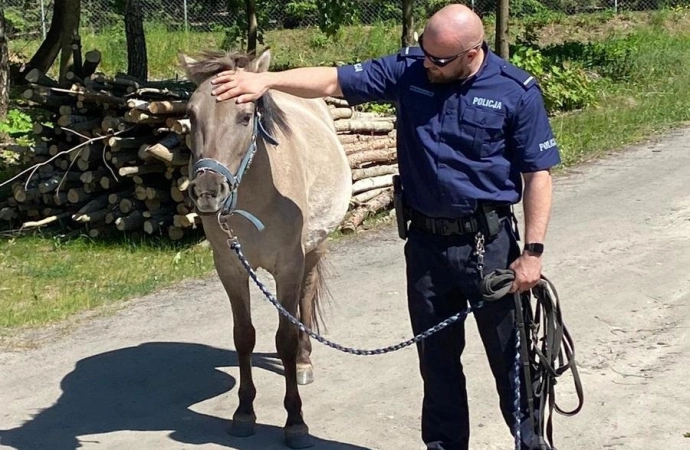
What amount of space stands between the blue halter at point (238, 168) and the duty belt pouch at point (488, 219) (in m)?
1.14

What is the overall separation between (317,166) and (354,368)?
1.31m

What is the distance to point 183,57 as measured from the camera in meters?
5.04

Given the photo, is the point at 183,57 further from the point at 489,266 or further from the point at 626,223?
the point at 626,223

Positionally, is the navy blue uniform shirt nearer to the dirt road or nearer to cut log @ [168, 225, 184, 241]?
the dirt road

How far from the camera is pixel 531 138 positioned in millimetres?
4066

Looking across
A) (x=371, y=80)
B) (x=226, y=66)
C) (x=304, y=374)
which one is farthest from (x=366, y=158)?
(x=371, y=80)

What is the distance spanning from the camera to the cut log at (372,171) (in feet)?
34.0

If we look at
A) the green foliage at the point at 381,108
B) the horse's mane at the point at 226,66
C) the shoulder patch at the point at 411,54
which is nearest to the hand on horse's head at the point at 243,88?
the horse's mane at the point at 226,66

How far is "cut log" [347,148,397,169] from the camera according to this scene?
1038 centimetres

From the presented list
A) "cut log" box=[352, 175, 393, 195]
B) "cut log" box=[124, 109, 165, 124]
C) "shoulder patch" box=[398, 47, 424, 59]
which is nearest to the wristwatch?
"shoulder patch" box=[398, 47, 424, 59]

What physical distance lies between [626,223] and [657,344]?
3.17 meters

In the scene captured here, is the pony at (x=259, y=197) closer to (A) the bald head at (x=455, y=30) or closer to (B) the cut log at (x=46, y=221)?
(A) the bald head at (x=455, y=30)

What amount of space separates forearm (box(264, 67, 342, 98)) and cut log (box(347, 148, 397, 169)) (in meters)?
5.89

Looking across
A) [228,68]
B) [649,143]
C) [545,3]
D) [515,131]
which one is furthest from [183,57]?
[545,3]
